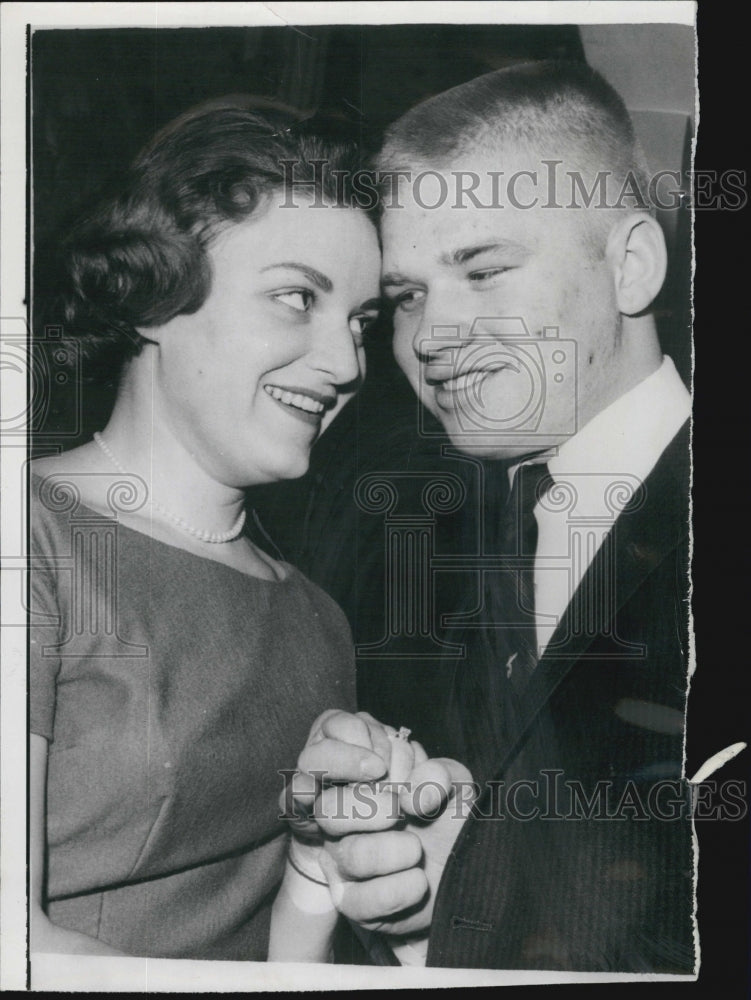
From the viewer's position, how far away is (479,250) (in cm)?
169

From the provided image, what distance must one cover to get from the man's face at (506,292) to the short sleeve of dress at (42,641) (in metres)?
0.76

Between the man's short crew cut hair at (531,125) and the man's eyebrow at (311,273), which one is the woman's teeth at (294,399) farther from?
the man's short crew cut hair at (531,125)

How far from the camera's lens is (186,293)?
1.67 m

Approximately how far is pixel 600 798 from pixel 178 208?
130cm

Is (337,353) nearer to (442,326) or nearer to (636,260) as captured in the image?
(442,326)

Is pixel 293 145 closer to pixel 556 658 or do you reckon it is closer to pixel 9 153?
pixel 9 153

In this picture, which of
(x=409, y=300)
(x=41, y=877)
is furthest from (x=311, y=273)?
(x=41, y=877)

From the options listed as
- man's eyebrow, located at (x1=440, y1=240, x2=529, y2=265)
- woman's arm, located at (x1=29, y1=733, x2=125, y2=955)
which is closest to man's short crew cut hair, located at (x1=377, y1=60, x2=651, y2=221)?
man's eyebrow, located at (x1=440, y1=240, x2=529, y2=265)

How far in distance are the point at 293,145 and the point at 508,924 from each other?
146 centimetres

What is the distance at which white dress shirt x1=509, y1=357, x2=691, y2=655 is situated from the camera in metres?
1.71

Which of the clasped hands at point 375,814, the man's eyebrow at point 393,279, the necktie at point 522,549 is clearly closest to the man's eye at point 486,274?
the man's eyebrow at point 393,279

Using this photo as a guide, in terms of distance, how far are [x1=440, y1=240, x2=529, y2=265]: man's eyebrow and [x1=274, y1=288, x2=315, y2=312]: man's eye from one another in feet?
0.81

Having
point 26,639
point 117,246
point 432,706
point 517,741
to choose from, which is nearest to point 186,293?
point 117,246

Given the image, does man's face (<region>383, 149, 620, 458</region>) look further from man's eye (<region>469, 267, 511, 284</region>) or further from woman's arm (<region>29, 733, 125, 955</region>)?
woman's arm (<region>29, 733, 125, 955</region>)
